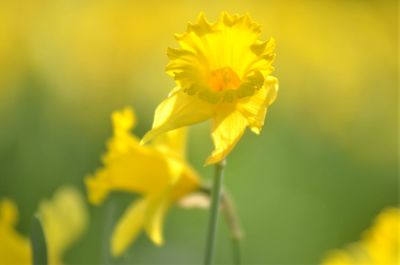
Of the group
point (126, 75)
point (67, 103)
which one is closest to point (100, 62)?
point (126, 75)

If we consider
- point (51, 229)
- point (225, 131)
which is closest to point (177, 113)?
point (225, 131)

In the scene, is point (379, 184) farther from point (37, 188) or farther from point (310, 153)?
point (37, 188)

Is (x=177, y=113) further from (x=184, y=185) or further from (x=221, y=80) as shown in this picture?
(x=184, y=185)

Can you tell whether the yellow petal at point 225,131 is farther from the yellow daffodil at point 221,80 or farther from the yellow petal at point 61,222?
the yellow petal at point 61,222

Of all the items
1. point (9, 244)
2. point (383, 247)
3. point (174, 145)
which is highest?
point (174, 145)

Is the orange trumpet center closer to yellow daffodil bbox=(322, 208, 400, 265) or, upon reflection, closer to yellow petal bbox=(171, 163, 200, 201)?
yellow petal bbox=(171, 163, 200, 201)

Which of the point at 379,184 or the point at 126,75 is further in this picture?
the point at 126,75

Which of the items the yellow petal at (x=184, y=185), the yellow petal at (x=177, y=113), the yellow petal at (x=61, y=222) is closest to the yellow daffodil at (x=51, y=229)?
the yellow petal at (x=61, y=222)
